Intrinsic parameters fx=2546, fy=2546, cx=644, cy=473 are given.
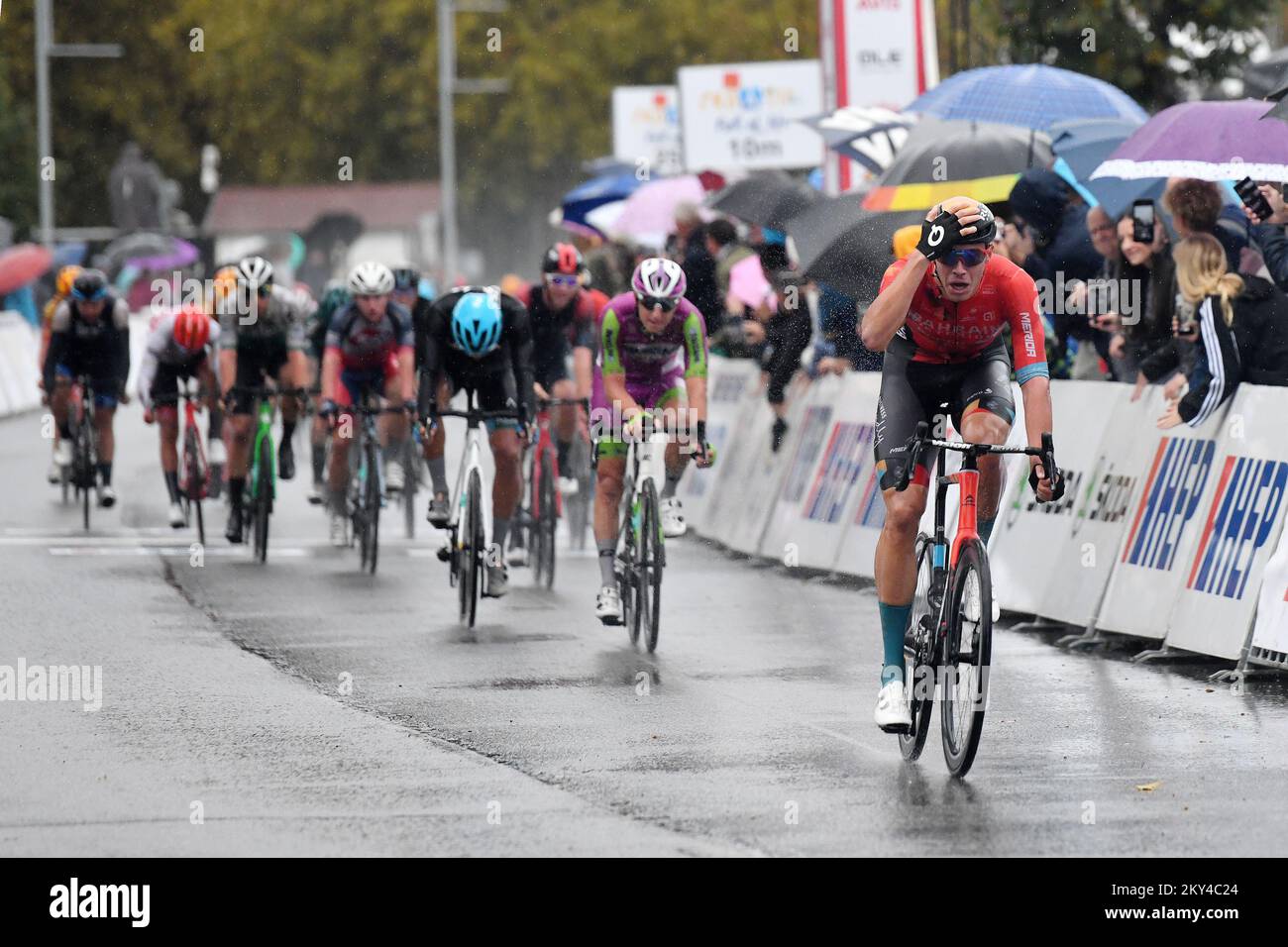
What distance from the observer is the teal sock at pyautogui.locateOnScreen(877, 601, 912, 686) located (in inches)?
351

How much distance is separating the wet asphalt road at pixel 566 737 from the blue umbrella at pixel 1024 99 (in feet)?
9.91

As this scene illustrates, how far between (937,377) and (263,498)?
8.22 m

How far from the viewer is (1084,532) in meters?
12.5

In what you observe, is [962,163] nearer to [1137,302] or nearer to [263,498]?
[1137,302]

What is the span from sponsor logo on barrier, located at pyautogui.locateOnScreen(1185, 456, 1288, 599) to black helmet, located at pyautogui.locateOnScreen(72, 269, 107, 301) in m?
10.2

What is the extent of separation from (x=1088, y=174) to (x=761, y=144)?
44.1ft

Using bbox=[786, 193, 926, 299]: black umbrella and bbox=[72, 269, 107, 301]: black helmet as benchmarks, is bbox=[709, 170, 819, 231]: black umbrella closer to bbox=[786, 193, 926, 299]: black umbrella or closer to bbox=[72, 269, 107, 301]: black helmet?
bbox=[786, 193, 926, 299]: black umbrella

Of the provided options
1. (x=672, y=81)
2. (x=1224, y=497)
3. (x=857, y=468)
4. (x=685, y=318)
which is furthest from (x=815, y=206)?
(x=672, y=81)

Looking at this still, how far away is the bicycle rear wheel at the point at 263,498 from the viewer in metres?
16.4

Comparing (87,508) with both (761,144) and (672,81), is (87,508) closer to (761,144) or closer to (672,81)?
(761,144)

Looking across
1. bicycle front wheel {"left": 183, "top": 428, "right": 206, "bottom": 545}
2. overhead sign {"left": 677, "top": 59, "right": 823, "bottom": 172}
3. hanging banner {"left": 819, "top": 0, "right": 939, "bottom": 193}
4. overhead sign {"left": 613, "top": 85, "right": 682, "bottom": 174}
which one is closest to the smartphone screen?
bicycle front wheel {"left": 183, "top": 428, "right": 206, "bottom": 545}

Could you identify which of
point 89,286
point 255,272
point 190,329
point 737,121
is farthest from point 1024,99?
point 737,121

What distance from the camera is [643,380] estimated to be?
42.5 feet
